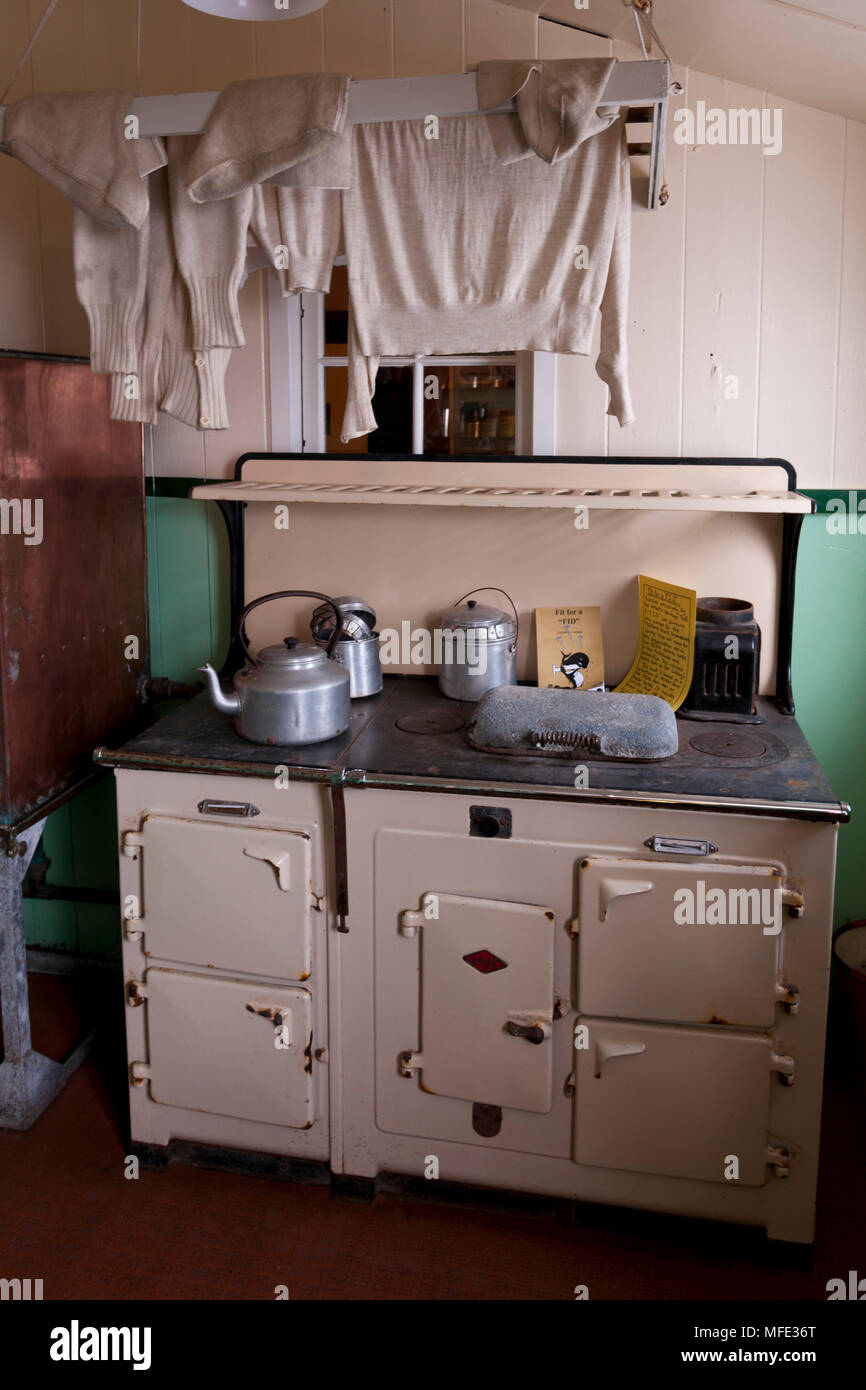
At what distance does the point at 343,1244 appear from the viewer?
7.70ft

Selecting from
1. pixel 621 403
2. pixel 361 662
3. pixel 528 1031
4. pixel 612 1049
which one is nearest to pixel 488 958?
pixel 528 1031

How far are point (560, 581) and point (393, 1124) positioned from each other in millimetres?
1369

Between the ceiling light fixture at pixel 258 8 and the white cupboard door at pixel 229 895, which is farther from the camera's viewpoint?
the white cupboard door at pixel 229 895

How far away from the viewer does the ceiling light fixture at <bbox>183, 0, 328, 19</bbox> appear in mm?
1813

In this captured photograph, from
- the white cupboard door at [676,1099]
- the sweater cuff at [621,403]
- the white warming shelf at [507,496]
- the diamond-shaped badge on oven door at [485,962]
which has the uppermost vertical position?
the sweater cuff at [621,403]

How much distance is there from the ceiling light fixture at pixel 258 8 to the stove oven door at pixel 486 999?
1625mm

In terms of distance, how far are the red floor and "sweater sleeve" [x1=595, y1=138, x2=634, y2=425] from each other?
1768mm

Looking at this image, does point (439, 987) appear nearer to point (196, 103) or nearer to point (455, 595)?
point (455, 595)

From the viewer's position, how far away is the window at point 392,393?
2879 mm

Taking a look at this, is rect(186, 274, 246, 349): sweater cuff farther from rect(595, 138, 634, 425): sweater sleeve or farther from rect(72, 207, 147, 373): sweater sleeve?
rect(595, 138, 634, 425): sweater sleeve

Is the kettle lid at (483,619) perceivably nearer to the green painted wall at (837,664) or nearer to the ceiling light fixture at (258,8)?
the green painted wall at (837,664)

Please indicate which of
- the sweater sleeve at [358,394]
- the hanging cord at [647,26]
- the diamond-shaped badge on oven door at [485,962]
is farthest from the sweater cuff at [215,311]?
the diamond-shaped badge on oven door at [485,962]
